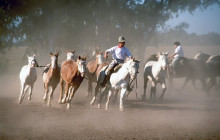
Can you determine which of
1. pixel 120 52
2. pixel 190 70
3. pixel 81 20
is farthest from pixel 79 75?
pixel 81 20

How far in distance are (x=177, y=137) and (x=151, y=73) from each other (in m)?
7.45

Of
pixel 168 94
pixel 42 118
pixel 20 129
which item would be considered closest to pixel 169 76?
pixel 168 94

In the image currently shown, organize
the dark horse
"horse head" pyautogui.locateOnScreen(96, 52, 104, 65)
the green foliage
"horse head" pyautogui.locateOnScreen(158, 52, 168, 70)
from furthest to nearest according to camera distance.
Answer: the green foliage → the dark horse → "horse head" pyautogui.locateOnScreen(96, 52, 104, 65) → "horse head" pyautogui.locateOnScreen(158, 52, 168, 70)

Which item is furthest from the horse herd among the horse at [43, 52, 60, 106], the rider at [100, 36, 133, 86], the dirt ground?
the dirt ground

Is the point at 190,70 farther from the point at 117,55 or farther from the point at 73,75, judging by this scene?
the point at 73,75

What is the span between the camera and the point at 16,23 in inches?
1117

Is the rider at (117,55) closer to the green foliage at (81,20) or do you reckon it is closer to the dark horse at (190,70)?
the dark horse at (190,70)

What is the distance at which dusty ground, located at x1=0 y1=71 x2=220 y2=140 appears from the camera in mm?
7941

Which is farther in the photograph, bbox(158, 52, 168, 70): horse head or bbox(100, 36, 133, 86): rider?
bbox(158, 52, 168, 70): horse head

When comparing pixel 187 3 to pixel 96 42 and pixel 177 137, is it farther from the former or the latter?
pixel 177 137

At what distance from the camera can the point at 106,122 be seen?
9.48 metres

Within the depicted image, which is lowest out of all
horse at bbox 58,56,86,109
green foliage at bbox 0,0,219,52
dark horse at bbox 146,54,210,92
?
horse at bbox 58,56,86,109

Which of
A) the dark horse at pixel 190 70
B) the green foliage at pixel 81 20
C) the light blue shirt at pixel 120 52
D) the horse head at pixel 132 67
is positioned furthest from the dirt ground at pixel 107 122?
the green foliage at pixel 81 20

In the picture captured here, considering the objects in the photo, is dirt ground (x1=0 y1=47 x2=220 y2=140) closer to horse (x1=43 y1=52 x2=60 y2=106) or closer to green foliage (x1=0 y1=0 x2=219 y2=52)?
horse (x1=43 y1=52 x2=60 y2=106)
